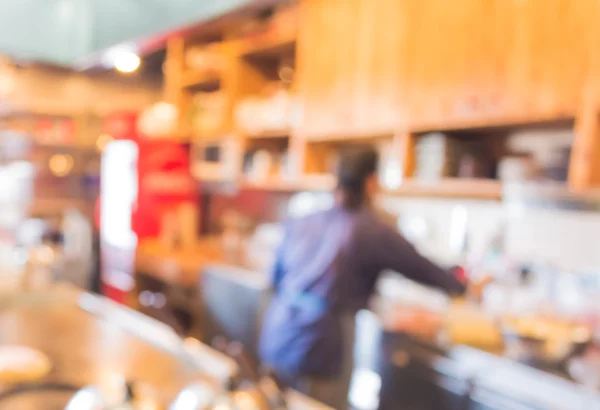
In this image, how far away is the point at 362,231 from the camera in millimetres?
1947

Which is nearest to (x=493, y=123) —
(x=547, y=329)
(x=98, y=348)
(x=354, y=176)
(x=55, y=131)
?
(x=354, y=176)

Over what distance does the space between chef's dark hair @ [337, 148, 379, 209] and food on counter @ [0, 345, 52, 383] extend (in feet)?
3.61

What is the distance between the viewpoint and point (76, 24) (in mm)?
1285

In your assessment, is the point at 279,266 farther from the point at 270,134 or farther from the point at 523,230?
the point at 270,134

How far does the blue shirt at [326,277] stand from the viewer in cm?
195

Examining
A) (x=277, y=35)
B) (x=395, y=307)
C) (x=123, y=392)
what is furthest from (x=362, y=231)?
(x=277, y=35)

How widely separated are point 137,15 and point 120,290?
3553mm

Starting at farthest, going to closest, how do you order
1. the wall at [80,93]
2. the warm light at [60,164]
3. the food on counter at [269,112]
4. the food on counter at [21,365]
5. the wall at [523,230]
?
the warm light at [60,164], the wall at [80,93], the food on counter at [269,112], the wall at [523,230], the food on counter at [21,365]

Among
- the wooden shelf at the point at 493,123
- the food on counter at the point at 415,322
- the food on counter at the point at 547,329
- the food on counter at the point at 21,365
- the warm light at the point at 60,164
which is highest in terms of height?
the wooden shelf at the point at 493,123

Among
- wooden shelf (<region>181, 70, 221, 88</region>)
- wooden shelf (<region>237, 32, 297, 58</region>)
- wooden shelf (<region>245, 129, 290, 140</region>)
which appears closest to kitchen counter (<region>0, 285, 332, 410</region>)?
wooden shelf (<region>245, 129, 290, 140</region>)

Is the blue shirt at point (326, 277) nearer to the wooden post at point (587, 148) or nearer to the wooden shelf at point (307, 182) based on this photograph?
the wooden post at point (587, 148)

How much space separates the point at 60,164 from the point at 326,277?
4489 millimetres

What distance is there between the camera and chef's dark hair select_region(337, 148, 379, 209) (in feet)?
6.44

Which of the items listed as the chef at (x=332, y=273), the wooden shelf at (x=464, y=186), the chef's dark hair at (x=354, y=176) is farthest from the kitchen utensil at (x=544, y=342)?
the chef's dark hair at (x=354, y=176)
